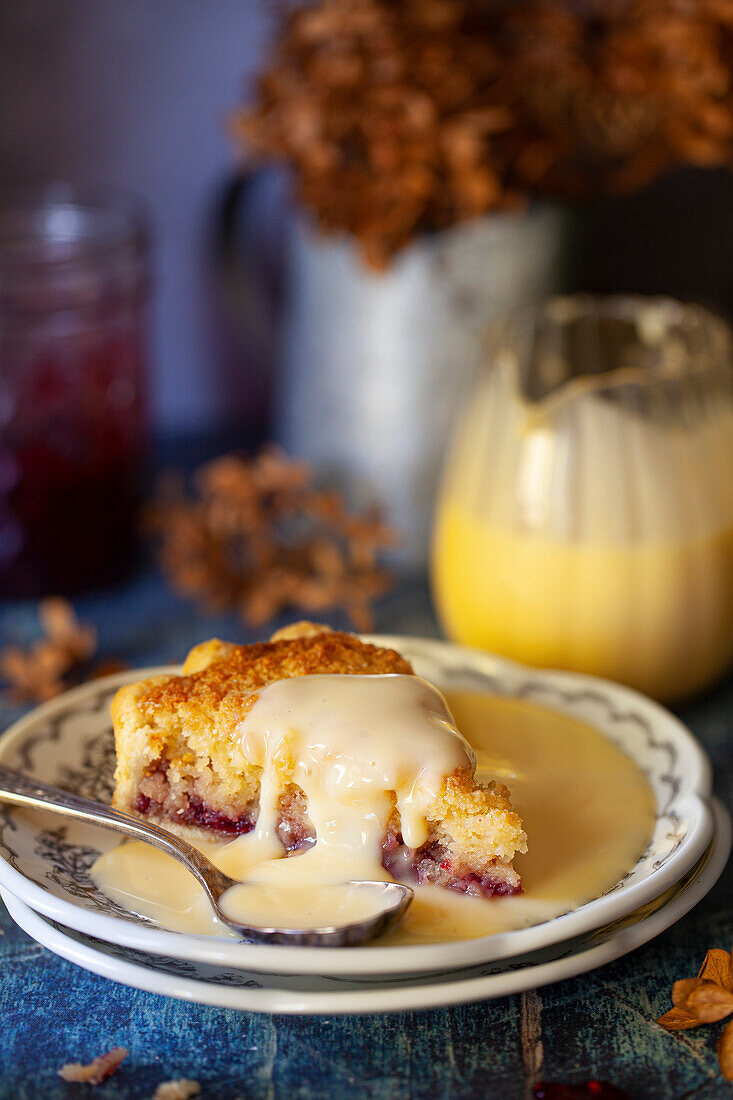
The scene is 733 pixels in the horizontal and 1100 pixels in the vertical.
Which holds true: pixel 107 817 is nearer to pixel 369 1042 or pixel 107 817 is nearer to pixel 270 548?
pixel 369 1042

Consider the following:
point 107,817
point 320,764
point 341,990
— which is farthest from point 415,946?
point 107,817

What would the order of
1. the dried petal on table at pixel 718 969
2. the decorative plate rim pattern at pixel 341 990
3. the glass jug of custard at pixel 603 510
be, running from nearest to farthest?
the decorative plate rim pattern at pixel 341 990 < the dried petal on table at pixel 718 969 < the glass jug of custard at pixel 603 510

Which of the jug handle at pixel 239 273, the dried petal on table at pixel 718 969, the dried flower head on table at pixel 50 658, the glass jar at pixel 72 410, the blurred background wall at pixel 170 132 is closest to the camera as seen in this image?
the dried petal on table at pixel 718 969

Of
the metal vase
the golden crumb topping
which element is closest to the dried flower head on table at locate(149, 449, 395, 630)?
the metal vase

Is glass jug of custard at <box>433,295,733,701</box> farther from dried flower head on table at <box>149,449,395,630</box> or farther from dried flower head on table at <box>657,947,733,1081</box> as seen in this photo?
dried flower head on table at <box>657,947,733,1081</box>

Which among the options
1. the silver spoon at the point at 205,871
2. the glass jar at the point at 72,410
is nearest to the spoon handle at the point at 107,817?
the silver spoon at the point at 205,871

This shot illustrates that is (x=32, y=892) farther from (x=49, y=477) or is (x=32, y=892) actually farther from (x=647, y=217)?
(x=647, y=217)

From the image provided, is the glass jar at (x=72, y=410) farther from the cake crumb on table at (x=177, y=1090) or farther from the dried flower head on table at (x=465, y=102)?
the cake crumb on table at (x=177, y=1090)

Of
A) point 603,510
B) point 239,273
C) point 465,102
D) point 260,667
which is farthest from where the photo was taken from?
point 239,273
